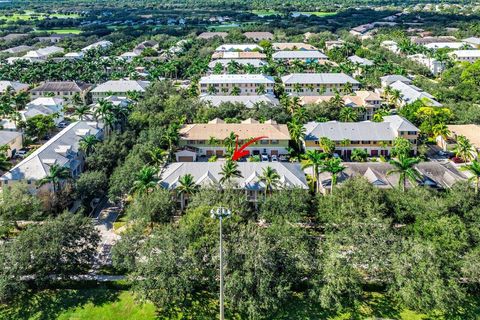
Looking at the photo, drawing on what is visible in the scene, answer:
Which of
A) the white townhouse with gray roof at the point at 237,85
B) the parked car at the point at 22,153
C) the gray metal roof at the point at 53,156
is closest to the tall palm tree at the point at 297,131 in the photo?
the gray metal roof at the point at 53,156

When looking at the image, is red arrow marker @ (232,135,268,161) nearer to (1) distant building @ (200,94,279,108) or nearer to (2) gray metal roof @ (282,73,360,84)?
(1) distant building @ (200,94,279,108)

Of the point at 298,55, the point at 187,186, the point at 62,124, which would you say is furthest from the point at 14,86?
the point at 298,55

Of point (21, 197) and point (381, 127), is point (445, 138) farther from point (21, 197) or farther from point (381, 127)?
point (21, 197)

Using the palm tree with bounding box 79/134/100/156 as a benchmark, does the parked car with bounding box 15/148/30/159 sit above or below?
below

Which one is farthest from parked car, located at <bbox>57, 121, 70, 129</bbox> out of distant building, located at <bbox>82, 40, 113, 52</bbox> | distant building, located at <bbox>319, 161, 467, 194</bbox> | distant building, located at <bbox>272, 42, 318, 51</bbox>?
distant building, located at <bbox>272, 42, 318, 51</bbox>

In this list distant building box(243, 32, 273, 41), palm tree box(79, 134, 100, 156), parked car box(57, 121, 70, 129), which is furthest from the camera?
distant building box(243, 32, 273, 41)
